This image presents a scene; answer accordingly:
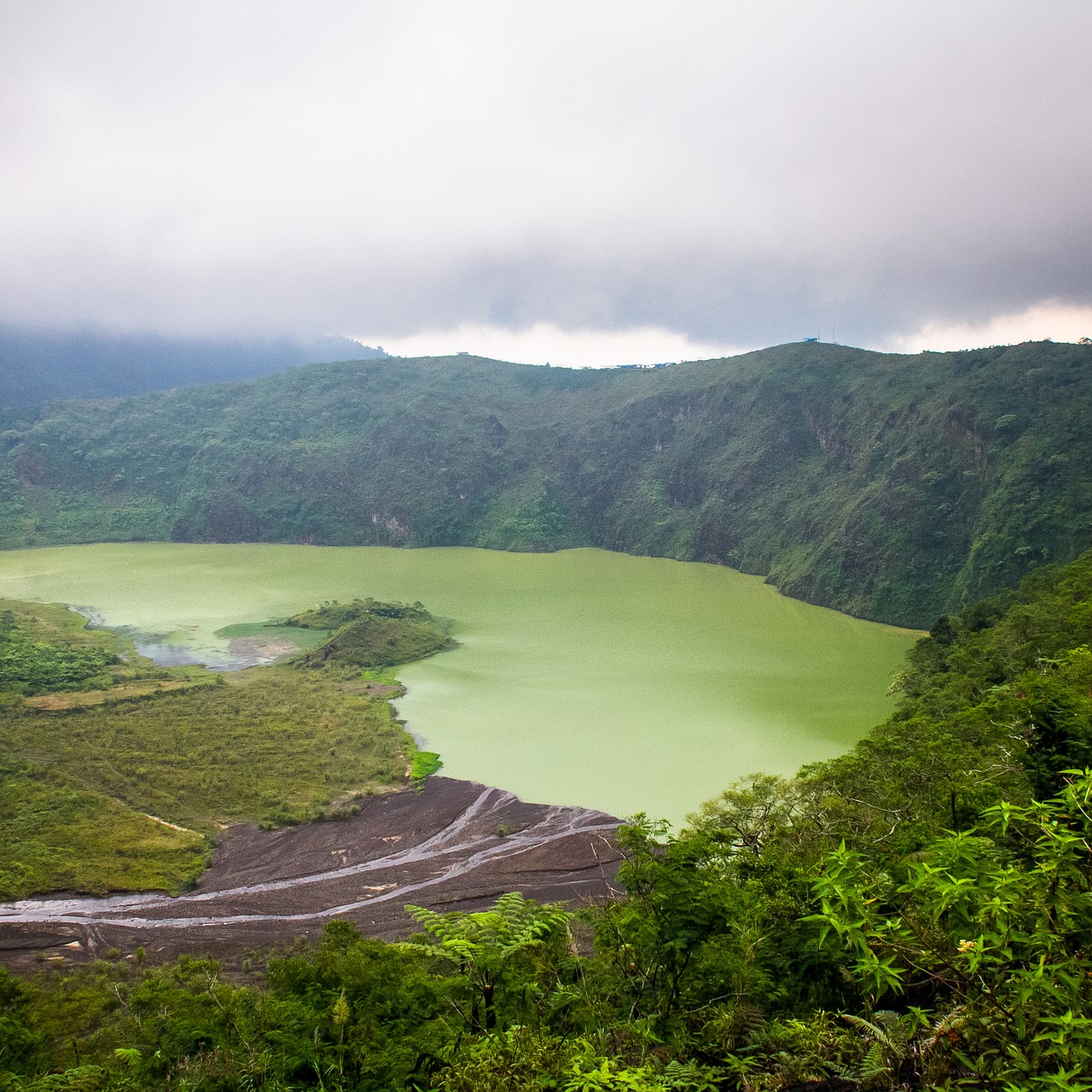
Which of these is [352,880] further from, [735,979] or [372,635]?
[372,635]

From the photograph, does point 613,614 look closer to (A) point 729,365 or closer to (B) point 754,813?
(B) point 754,813

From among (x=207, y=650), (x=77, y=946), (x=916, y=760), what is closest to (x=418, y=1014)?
(x=916, y=760)

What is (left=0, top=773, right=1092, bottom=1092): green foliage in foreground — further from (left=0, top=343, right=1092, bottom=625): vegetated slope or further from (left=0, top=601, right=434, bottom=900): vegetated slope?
(left=0, top=343, right=1092, bottom=625): vegetated slope

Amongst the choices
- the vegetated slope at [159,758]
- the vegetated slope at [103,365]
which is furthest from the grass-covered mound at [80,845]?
the vegetated slope at [103,365]

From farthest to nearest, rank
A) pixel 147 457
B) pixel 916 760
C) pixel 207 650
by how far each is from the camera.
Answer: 1. pixel 147 457
2. pixel 207 650
3. pixel 916 760

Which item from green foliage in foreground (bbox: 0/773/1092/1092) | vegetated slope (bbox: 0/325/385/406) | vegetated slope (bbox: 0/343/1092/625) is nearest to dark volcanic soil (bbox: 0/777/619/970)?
green foliage in foreground (bbox: 0/773/1092/1092)

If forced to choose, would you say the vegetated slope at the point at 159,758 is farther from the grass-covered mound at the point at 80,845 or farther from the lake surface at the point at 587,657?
the lake surface at the point at 587,657
